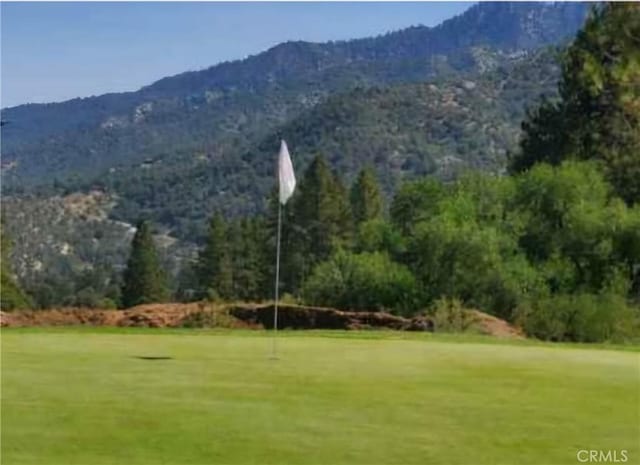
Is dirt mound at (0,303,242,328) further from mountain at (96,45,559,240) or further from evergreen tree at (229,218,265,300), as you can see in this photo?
mountain at (96,45,559,240)

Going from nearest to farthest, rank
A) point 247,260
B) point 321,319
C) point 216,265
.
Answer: point 321,319 → point 216,265 → point 247,260

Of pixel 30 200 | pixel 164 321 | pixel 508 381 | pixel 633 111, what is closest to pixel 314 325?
pixel 164 321

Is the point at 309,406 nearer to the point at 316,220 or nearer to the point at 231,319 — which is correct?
the point at 231,319

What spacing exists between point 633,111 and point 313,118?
5901 inches

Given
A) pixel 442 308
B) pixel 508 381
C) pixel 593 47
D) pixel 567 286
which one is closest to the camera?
pixel 508 381

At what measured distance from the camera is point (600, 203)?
115ft

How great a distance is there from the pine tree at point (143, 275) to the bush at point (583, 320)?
48.9m

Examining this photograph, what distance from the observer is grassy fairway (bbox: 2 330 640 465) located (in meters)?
6.53

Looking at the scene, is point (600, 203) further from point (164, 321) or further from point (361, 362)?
point (361, 362)

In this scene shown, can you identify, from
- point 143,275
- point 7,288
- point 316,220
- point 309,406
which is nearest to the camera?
point 309,406

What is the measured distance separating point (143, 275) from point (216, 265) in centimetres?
461

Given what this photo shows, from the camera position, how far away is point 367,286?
35.2m

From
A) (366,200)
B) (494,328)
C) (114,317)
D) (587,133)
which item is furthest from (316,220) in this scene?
(114,317)

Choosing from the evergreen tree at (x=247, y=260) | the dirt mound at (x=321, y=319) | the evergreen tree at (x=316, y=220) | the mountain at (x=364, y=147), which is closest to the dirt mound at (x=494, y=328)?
the dirt mound at (x=321, y=319)
